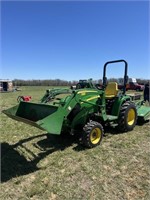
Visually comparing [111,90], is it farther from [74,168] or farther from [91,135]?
[74,168]

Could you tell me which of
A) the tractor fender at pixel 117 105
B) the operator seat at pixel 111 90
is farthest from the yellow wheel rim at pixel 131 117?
the operator seat at pixel 111 90

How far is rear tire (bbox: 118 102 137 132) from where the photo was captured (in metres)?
7.23

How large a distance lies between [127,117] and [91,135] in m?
1.85

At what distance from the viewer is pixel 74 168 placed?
16.1 ft

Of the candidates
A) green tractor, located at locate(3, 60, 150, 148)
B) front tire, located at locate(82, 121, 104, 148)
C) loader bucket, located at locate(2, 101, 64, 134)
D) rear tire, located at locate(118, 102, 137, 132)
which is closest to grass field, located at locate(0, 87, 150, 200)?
front tire, located at locate(82, 121, 104, 148)

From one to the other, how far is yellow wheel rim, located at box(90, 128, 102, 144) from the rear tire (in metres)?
1.26

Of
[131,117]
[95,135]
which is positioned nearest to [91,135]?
[95,135]

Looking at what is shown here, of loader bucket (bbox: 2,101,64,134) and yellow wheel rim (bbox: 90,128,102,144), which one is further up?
loader bucket (bbox: 2,101,64,134)

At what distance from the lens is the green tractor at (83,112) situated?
5.57 metres

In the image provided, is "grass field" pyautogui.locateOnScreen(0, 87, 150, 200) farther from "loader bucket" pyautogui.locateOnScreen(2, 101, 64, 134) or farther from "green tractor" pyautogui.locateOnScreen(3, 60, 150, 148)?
"loader bucket" pyautogui.locateOnScreen(2, 101, 64, 134)

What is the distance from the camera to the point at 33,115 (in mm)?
6367

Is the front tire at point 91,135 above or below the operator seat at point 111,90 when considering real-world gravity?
below

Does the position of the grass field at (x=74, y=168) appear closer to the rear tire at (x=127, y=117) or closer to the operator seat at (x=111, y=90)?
the rear tire at (x=127, y=117)

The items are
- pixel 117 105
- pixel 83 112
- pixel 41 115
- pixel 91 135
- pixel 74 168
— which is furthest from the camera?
pixel 117 105
